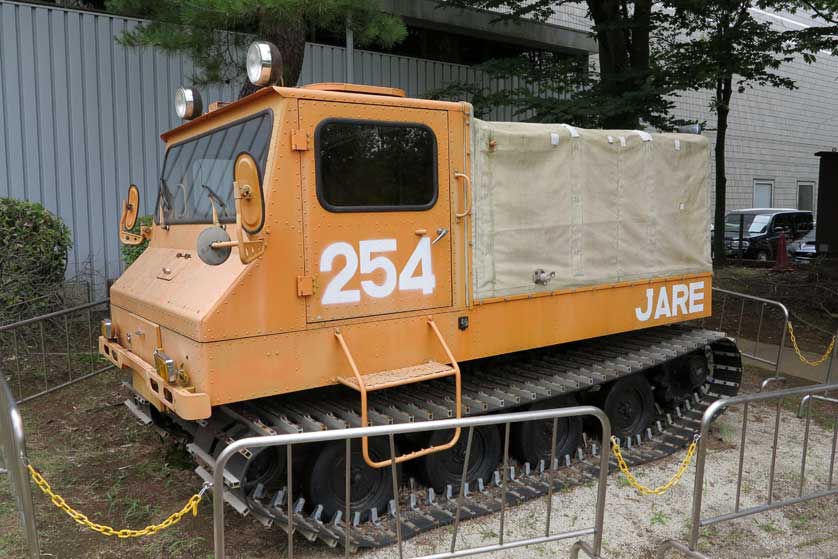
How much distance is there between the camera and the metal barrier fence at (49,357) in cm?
738

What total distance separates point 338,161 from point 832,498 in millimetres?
4324

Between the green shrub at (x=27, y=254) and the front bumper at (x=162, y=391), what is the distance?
11.1ft

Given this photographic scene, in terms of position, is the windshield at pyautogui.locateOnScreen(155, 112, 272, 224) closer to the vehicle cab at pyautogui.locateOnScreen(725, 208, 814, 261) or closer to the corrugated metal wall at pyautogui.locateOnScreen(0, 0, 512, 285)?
the corrugated metal wall at pyautogui.locateOnScreen(0, 0, 512, 285)

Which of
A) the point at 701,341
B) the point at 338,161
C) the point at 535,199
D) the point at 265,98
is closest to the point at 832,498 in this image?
the point at 701,341

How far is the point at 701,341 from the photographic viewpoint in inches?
250

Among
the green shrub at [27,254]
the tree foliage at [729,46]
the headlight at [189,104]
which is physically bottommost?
the green shrub at [27,254]

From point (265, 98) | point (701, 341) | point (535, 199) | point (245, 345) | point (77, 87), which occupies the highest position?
point (77, 87)

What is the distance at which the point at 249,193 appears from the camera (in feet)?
12.1

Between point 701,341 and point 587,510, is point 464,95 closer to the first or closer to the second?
point 701,341

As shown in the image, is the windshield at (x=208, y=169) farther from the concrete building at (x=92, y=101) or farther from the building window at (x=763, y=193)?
the building window at (x=763, y=193)

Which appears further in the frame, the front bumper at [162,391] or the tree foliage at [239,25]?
the tree foliage at [239,25]

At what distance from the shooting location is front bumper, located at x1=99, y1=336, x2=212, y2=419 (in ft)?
12.4

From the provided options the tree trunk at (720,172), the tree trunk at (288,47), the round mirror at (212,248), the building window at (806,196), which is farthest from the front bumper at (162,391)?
the building window at (806,196)

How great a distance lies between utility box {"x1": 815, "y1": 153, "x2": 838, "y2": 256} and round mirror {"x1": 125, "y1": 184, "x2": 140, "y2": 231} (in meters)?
15.8
